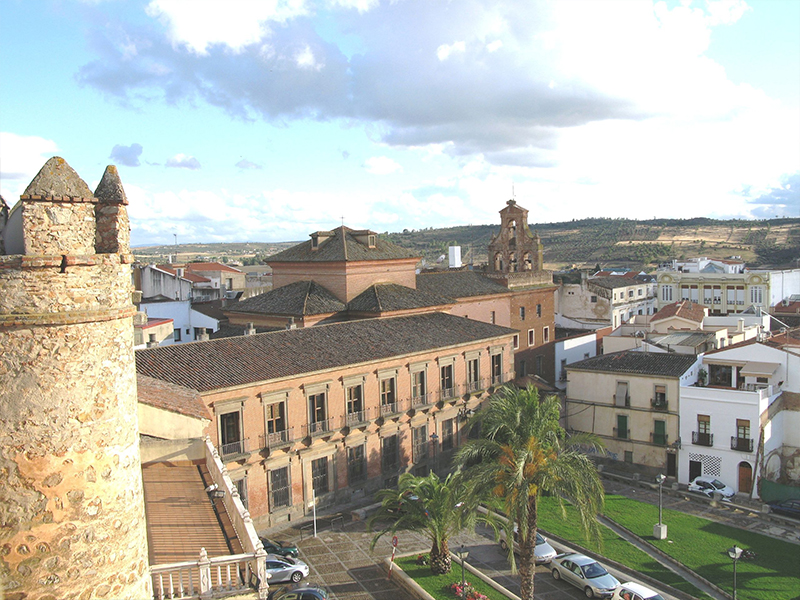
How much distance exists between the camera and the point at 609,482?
33.9m

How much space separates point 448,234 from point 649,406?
146427mm

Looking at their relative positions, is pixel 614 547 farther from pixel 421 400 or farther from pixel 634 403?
pixel 634 403

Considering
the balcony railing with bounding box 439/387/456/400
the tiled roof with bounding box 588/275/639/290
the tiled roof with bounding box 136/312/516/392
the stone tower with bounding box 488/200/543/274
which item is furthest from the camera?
the tiled roof with bounding box 588/275/639/290

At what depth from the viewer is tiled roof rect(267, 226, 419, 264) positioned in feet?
127

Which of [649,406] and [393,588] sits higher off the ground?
[649,406]

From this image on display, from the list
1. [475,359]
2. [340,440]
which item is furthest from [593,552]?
[475,359]

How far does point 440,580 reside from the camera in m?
22.3

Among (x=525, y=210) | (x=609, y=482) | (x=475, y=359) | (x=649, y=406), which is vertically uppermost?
(x=525, y=210)

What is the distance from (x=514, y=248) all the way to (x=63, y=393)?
45.4 m

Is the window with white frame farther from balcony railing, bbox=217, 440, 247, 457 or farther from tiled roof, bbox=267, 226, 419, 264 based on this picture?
tiled roof, bbox=267, 226, 419, 264

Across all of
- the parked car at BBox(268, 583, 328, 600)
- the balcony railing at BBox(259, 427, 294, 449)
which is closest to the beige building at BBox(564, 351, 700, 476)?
the balcony railing at BBox(259, 427, 294, 449)

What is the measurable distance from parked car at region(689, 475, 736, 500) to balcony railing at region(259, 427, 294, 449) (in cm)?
1919

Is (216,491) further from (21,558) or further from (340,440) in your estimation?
(340,440)

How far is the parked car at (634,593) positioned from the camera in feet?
67.1
